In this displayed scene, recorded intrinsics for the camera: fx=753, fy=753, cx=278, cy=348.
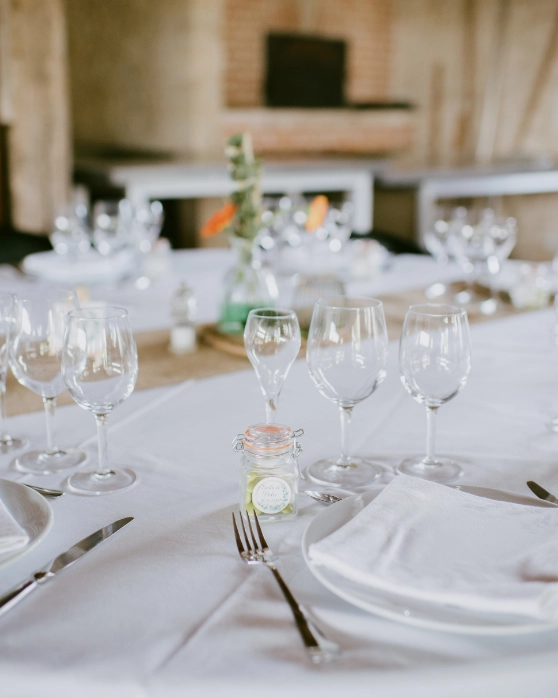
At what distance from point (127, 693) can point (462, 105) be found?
7.29 m

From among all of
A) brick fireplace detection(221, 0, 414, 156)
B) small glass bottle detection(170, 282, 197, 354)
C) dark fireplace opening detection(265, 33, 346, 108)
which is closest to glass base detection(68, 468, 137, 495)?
small glass bottle detection(170, 282, 197, 354)

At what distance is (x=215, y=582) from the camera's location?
649mm

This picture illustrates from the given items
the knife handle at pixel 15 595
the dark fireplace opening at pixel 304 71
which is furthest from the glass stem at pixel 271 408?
the dark fireplace opening at pixel 304 71

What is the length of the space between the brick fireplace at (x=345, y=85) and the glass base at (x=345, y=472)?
5030 mm

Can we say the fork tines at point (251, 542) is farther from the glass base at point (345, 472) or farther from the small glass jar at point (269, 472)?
the glass base at point (345, 472)

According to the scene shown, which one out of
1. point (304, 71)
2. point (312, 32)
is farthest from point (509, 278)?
point (312, 32)

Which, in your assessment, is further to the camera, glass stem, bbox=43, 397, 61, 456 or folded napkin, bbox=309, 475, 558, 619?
glass stem, bbox=43, 397, 61, 456

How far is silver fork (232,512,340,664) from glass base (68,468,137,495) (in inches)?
6.5

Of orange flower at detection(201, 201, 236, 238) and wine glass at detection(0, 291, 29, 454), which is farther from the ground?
orange flower at detection(201, 201, 236, 238)

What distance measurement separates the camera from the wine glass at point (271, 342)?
95 centimetres

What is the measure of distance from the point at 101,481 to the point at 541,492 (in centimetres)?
49

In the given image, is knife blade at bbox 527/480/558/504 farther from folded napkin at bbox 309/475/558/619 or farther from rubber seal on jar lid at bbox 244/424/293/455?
rubber seal on jar lid at bbox 244/424/293/455

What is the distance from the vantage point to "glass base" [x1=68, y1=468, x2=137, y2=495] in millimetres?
838

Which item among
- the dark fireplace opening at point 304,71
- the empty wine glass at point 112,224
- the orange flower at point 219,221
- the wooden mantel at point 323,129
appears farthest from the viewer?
the dark fireplace opening at point 304,71
